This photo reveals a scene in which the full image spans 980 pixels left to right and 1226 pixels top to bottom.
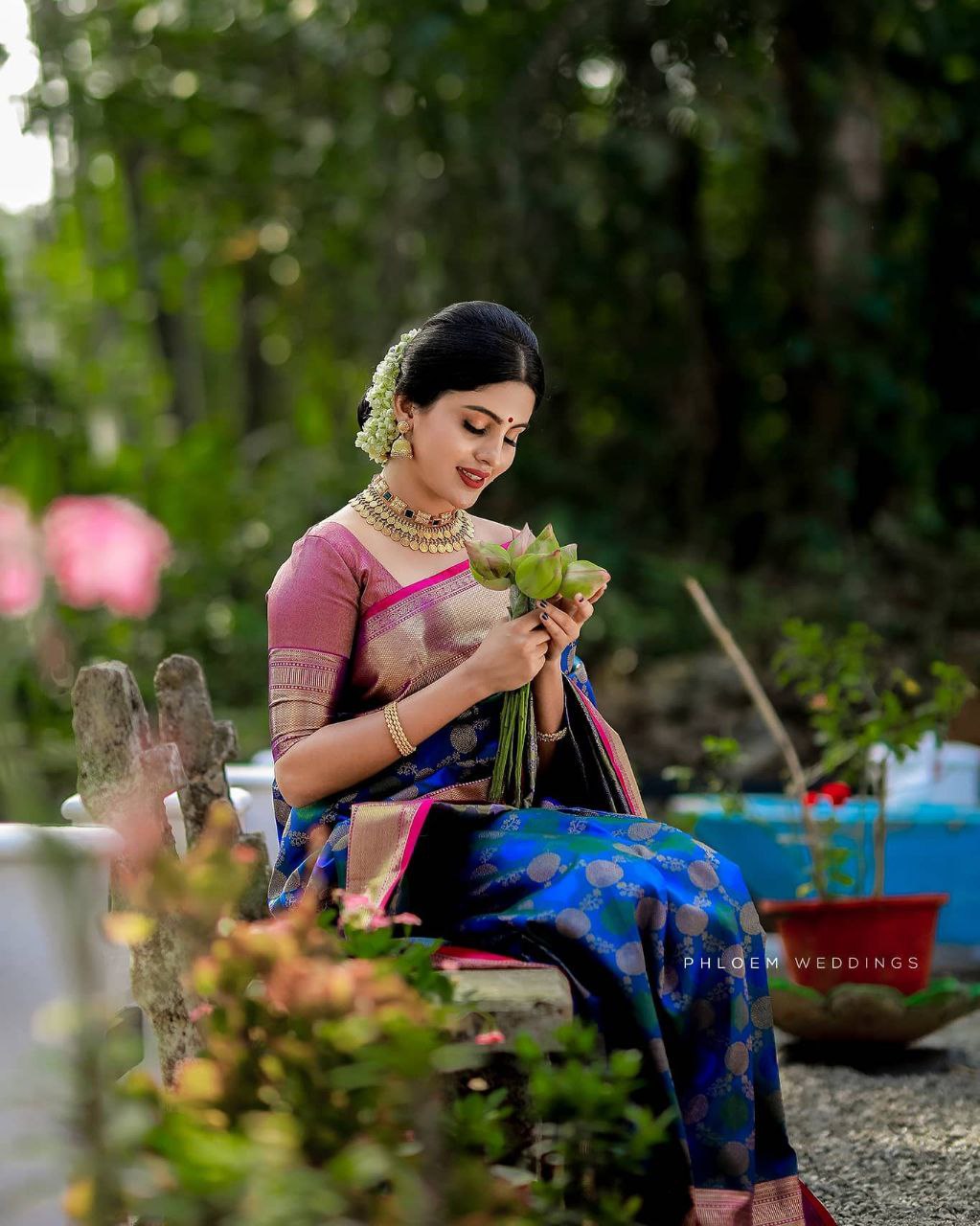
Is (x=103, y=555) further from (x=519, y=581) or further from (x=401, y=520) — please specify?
(x=401, y=520)

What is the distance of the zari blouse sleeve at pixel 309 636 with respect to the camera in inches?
91.2

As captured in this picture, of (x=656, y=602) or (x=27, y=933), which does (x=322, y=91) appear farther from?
(x=27, y=933)

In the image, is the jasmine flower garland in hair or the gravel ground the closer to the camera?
the jasmine flower garland in hair

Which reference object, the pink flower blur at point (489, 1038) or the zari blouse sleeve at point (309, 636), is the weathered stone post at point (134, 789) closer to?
the zari blouse sleeve at point (309, 636)

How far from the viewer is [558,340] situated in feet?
Result: 31.5

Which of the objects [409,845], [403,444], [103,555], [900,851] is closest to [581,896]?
[409,845]

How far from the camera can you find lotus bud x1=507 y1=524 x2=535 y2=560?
2.35m

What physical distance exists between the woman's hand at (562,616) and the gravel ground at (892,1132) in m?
1.17

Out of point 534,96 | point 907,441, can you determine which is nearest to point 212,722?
point 534,96

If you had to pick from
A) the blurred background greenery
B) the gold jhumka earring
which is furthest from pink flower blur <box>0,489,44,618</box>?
the blurred background greenery

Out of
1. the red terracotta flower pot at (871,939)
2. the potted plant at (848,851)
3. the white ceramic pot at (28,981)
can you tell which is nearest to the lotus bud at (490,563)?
the white ceramic pot at (28,981)

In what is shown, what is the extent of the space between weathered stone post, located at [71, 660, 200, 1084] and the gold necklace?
19.0 inches

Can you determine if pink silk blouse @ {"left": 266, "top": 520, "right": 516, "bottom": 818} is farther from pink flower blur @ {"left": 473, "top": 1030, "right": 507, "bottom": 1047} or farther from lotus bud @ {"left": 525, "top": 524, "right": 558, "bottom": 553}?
pink flower blur @ {"left": 473, "top": 1030, "right": 507, "bottom": 1047}

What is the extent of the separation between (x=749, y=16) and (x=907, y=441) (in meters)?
2.55
